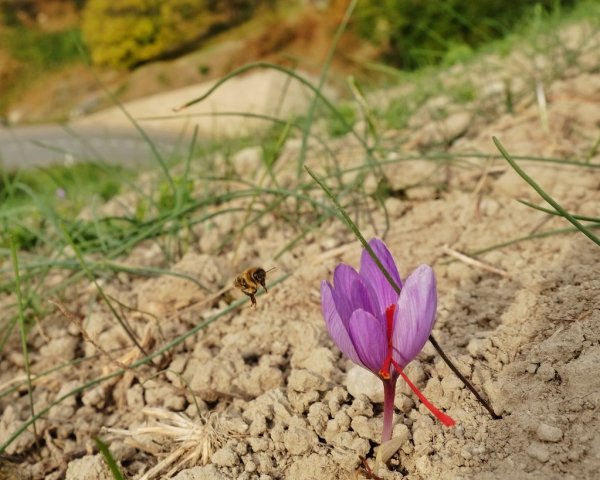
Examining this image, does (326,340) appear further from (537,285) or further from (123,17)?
(123,17)

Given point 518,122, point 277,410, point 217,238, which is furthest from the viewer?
point 518,122

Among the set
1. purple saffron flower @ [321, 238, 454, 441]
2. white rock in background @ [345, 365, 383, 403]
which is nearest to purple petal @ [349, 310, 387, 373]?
purple saffron flower @ [321, 238, 454, 441]

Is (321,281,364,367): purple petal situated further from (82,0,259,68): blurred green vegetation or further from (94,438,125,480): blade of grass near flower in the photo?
(82,0,259,68): blurred green vegetation

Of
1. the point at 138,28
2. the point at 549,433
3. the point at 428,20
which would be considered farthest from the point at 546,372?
the point at 138,28

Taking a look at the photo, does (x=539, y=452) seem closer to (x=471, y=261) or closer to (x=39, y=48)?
(x=471, y=261)

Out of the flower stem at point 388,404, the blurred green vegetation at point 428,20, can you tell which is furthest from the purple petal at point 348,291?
the blurred green vegetation at point 428,20

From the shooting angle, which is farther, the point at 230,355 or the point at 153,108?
the point at 153,108

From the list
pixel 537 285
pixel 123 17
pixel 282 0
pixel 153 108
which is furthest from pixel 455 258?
pixel 282 0
